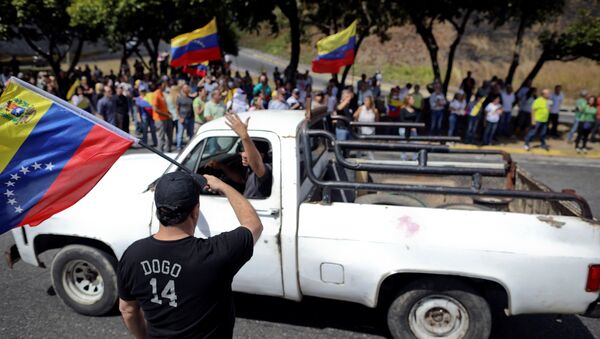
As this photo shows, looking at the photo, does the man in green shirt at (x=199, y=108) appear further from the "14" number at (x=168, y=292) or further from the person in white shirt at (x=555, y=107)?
the person in white shirt at (x=555, y=107)

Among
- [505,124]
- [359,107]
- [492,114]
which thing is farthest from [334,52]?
[505,124]

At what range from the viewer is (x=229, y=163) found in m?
4.61

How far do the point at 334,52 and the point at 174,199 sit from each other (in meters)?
9.08

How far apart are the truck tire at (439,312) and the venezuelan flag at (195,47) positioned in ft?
26.6

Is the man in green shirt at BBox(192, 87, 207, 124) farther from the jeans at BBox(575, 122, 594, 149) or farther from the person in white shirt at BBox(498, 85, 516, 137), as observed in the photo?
the jeans at BBox(575, 122, 594, 149)

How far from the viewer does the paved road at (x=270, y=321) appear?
165 inches

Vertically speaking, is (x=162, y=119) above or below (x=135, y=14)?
below

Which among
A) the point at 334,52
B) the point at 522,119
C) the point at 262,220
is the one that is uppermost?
the point at 334,52

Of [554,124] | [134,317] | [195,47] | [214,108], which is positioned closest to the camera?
[134,317]

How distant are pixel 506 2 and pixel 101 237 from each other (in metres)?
13.4

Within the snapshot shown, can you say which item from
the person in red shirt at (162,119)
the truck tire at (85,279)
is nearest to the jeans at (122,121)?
the person in red shirt at (162,119)

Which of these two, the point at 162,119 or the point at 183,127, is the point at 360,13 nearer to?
the point at 183,127

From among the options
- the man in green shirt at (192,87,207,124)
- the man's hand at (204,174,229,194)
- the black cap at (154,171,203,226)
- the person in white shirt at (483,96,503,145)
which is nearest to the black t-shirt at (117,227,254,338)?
the black cap at (154,171,203,226)

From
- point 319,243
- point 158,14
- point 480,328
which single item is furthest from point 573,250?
point 158,14
